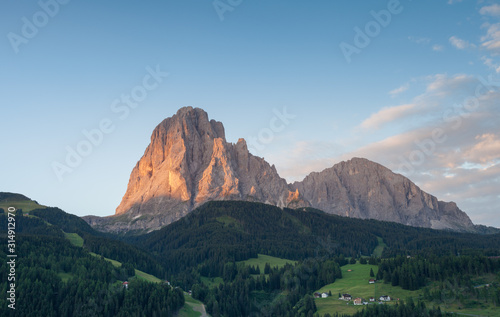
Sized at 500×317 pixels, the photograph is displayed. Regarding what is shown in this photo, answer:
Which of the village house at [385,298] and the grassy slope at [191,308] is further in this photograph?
the grassy slope at [191,308]

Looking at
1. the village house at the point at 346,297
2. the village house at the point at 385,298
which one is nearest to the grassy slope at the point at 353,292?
the village house at the point at 346,297

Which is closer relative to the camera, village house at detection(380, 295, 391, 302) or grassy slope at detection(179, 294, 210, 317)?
village house at detection(380, 295, 391, 302)

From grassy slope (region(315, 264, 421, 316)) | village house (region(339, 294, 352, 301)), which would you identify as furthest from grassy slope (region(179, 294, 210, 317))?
village house (region(339, 294, 352, 301))

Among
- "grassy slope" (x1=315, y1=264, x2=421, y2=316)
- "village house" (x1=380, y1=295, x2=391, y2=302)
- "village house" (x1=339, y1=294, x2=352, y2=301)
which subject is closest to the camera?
"grassy slope" (x1=315, y1=264, x2=421, y2=316)

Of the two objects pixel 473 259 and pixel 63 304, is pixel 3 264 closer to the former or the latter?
pixel 63 304

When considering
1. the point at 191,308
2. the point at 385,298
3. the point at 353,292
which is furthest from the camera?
the point at 353,292

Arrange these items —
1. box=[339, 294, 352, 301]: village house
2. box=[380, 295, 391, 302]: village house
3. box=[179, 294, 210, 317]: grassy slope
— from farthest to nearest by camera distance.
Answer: box=[339, 294, 352, 301]: village house < box=[179, 294, 210, 317]: grassy slope < box=[380, 295, 391, 302]: village house

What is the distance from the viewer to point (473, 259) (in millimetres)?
164375

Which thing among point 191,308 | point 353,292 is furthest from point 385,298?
point 191,308

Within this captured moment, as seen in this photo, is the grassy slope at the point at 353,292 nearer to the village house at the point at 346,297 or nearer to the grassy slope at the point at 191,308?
the village house at the point at 346,297

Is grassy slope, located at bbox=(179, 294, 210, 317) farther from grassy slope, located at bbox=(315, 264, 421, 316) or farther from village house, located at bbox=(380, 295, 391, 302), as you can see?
village house, located at bbox=(380, 295, 391, 302)

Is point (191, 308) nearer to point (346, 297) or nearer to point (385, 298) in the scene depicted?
point (346, 297)

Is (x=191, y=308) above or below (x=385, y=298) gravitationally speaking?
below

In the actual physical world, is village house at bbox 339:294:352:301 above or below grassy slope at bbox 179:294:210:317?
above
